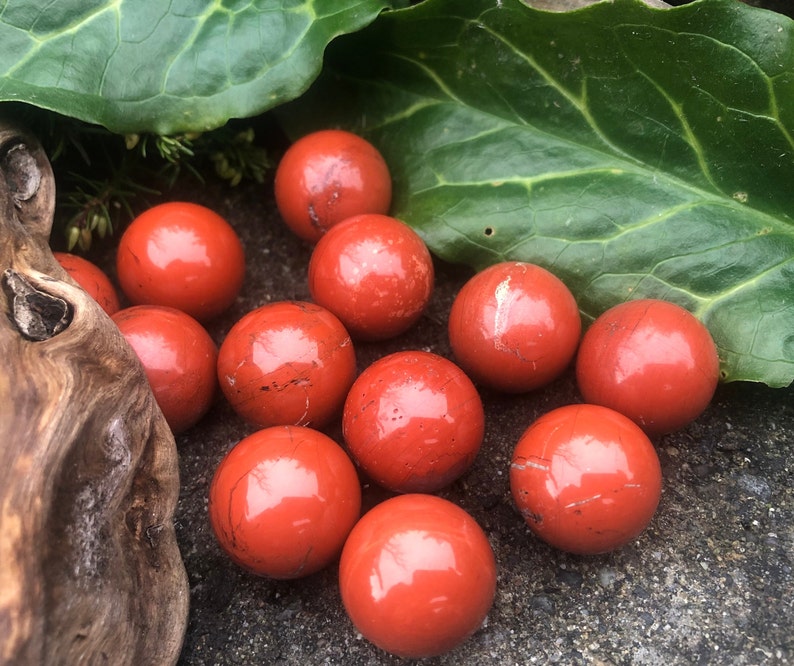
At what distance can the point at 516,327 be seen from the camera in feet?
4.02

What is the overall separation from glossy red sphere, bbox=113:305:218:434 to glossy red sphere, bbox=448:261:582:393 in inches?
16.5

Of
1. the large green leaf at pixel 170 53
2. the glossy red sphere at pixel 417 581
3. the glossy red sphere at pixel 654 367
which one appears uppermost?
the large green leaf at pixel 170 53

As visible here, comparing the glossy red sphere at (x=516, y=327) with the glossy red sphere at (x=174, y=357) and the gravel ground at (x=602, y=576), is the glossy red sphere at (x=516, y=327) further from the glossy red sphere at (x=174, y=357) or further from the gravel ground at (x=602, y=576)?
the glossy red sphere at (x=174, y=357)

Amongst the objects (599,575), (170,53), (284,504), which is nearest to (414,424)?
(284,504)

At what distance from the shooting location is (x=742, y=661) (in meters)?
1.08

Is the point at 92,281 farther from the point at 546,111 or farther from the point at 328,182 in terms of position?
the point at 546,111

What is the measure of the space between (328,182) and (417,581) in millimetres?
735

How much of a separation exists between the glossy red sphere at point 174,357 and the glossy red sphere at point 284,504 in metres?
0.16

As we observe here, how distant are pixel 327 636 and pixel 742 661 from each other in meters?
0.58

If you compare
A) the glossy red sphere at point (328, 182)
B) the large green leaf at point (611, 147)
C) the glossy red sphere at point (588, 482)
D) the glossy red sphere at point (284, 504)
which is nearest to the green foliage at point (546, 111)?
the large green leaf at point (611, 147)

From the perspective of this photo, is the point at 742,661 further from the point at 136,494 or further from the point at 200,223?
the point at 200,223

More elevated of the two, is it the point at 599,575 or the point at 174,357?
the point at 174,357

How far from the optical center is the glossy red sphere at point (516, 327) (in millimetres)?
1229

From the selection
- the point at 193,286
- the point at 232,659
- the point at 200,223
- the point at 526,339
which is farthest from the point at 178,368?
the point at 526,339
